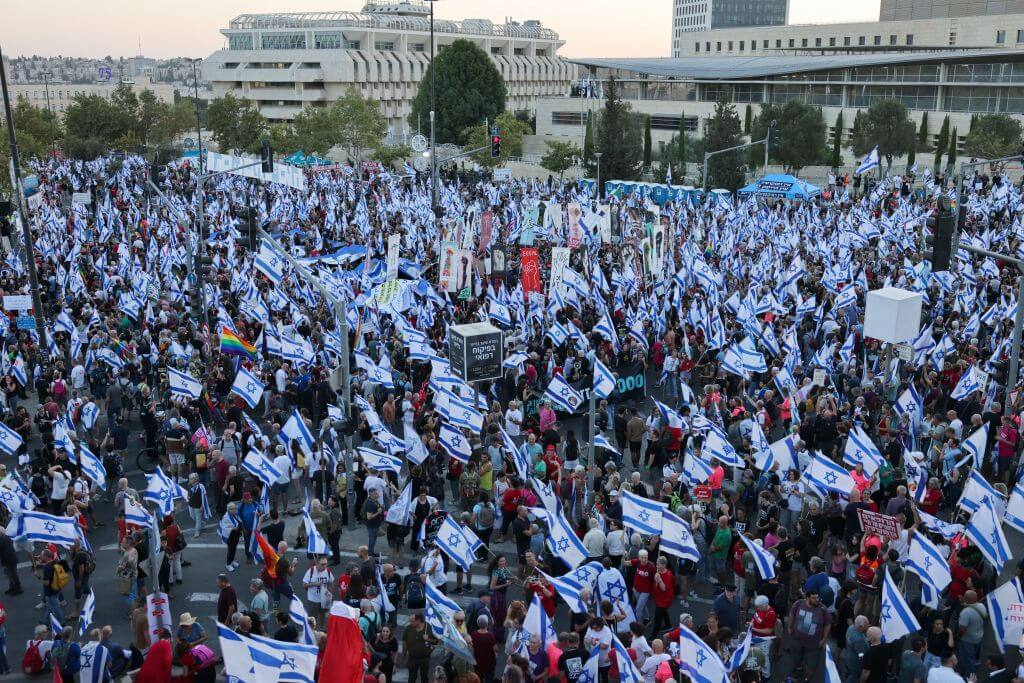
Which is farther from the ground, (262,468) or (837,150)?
(837,150)

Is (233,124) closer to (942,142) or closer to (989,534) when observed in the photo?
(942,142)

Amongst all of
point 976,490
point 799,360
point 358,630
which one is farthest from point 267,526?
point 799,360

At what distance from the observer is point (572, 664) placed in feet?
34.4

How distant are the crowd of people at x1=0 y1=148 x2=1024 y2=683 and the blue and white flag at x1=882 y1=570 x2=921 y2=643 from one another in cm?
3

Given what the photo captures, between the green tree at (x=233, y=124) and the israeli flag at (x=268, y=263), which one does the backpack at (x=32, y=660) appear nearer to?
the israeli flag at (x=268, y=263)

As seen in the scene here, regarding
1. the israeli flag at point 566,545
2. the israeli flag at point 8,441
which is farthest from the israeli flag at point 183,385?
the israeli flag at point 566,545

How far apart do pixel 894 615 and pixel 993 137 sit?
61496 millimetres

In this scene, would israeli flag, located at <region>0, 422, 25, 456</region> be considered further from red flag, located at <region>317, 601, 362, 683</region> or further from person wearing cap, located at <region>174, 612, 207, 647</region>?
red flag, located at <region>317, 601, 362, 683</region>

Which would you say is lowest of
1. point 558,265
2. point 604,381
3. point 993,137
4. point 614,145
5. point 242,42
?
point 604,381

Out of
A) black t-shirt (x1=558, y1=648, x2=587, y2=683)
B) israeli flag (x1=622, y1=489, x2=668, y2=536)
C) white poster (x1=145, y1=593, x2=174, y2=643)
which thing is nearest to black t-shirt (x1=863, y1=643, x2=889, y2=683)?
israeli flag (x1=622, y1=489, x2=668, y2=536)

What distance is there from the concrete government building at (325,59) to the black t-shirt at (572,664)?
10661cm

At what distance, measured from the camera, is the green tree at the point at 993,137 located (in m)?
61.6

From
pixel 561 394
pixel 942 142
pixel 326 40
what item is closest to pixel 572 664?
pixel 561 394

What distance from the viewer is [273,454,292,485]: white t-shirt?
16.0 meters
